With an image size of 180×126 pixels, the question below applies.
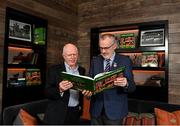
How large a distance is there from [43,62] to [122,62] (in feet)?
6.67

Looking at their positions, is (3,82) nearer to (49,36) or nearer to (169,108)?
(49,36)

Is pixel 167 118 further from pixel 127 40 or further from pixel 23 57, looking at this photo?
pixel 23 57

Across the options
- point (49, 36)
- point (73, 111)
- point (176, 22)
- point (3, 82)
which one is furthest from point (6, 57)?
point (176, 22)

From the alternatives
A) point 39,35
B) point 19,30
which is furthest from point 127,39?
point 19,30

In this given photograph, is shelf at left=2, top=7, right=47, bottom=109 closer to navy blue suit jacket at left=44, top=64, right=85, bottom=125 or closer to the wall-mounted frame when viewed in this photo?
navy blue suit jacket at left=44, top=64, right=85, bottom=125

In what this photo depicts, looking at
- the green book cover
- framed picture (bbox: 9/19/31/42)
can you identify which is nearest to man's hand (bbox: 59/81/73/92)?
framed picture (bbox: 9/19/31/42)

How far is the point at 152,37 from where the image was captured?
3584mm

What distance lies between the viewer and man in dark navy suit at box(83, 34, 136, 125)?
5.88 ft

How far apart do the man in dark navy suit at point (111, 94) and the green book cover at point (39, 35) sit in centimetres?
182

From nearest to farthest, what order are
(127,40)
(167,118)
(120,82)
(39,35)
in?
(120,82) < (167,118) < (39,35) < (127,40)

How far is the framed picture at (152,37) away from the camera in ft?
11.5

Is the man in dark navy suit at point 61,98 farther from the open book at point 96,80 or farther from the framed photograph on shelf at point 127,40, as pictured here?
the framed photograph on shelf at point 127,40

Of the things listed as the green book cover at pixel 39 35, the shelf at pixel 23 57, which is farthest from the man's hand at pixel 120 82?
the green book cover at pixel 39 35

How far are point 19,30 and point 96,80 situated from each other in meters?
2.02
